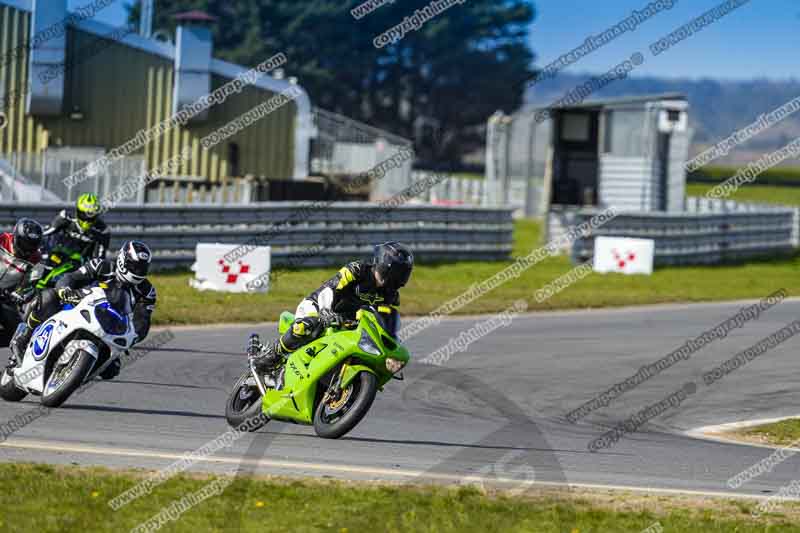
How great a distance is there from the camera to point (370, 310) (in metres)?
10.1

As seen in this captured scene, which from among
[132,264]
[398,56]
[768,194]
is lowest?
[132,264]

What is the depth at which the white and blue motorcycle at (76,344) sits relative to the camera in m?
10.7

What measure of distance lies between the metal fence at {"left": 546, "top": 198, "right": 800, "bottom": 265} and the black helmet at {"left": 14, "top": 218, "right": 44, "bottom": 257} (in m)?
17.6

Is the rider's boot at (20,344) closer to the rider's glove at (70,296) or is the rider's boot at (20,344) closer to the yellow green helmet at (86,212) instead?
the rider's glove at (70,296)

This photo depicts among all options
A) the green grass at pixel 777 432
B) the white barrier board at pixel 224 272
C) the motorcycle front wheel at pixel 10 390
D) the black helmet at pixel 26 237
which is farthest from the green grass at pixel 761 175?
the motorcycle front wheel at pixel 10 390

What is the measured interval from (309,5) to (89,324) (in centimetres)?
7549

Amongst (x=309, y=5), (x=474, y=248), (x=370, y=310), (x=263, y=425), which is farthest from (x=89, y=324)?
(x=309, y=5)

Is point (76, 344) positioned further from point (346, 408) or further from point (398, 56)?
point (398, 56)

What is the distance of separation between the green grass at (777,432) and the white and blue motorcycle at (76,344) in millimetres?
5893

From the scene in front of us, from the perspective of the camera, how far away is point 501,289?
24516 mm

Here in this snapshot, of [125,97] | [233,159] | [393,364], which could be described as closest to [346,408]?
[393,364]

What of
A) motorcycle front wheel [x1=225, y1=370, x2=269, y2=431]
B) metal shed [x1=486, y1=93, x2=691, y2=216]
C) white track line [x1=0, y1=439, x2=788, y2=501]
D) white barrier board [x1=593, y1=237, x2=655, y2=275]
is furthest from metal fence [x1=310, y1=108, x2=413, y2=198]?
white track line [x1=0, y1=439, x2=788, y2=501]

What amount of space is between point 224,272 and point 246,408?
1090 cm

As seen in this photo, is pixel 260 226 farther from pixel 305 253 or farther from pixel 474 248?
pixel 474 248
